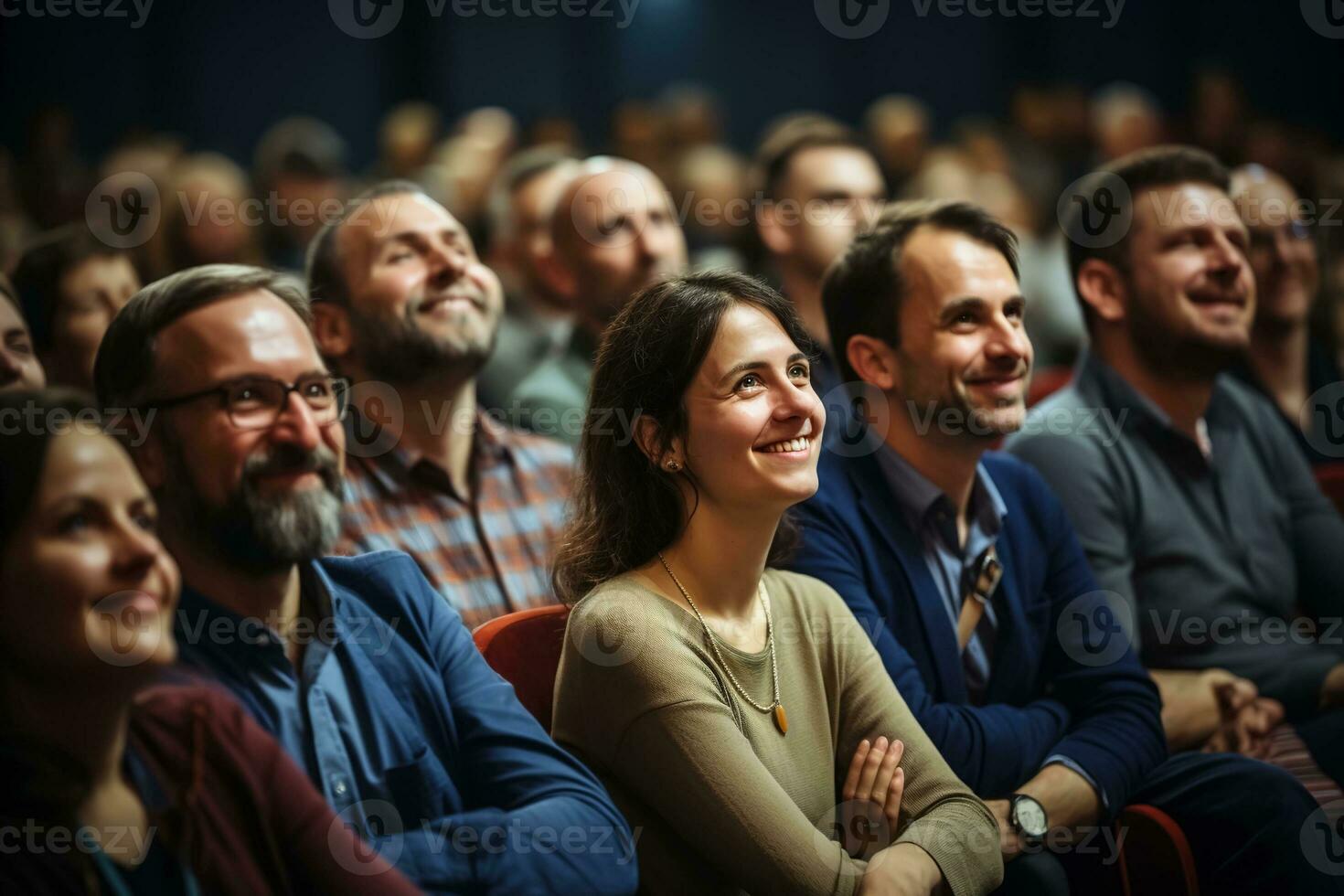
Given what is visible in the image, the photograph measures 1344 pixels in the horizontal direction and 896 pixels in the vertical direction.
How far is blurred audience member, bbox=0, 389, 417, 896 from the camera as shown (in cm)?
130

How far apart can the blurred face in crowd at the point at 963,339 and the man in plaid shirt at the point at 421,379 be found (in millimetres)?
782

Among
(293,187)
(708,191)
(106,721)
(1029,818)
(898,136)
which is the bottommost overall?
(1029,818)

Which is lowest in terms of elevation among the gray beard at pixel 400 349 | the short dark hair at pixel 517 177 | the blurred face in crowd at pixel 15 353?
the gray beard at pixel 400 349

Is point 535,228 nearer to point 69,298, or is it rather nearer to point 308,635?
point 69,298

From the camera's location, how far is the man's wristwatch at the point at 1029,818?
Answer: 1.82 metres

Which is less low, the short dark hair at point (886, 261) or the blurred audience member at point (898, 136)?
the blurred audience member at point (898, 136)

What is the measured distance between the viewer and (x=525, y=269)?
13.1ft

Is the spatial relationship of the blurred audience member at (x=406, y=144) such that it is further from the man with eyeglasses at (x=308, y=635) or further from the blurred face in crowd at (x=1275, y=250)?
the man with eyeglasses at (x=308, y=635)

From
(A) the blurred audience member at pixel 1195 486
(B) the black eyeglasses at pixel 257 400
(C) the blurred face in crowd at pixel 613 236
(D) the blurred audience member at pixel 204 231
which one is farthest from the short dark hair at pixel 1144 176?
(D) the blurred audience member at pixel 204 231

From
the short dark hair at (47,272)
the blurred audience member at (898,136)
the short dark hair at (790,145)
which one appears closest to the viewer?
the short dark hair at (47,272)

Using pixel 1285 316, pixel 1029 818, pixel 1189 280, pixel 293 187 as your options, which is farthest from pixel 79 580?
pixel 293 187

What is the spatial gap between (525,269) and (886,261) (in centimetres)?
205

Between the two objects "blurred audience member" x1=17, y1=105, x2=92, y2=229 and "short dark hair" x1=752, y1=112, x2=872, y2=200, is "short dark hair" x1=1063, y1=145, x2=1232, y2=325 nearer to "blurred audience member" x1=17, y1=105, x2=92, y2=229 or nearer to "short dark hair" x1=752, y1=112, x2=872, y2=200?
"short dark hair" x1=752, y1=112, x2=872, y2=200

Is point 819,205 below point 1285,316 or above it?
above
